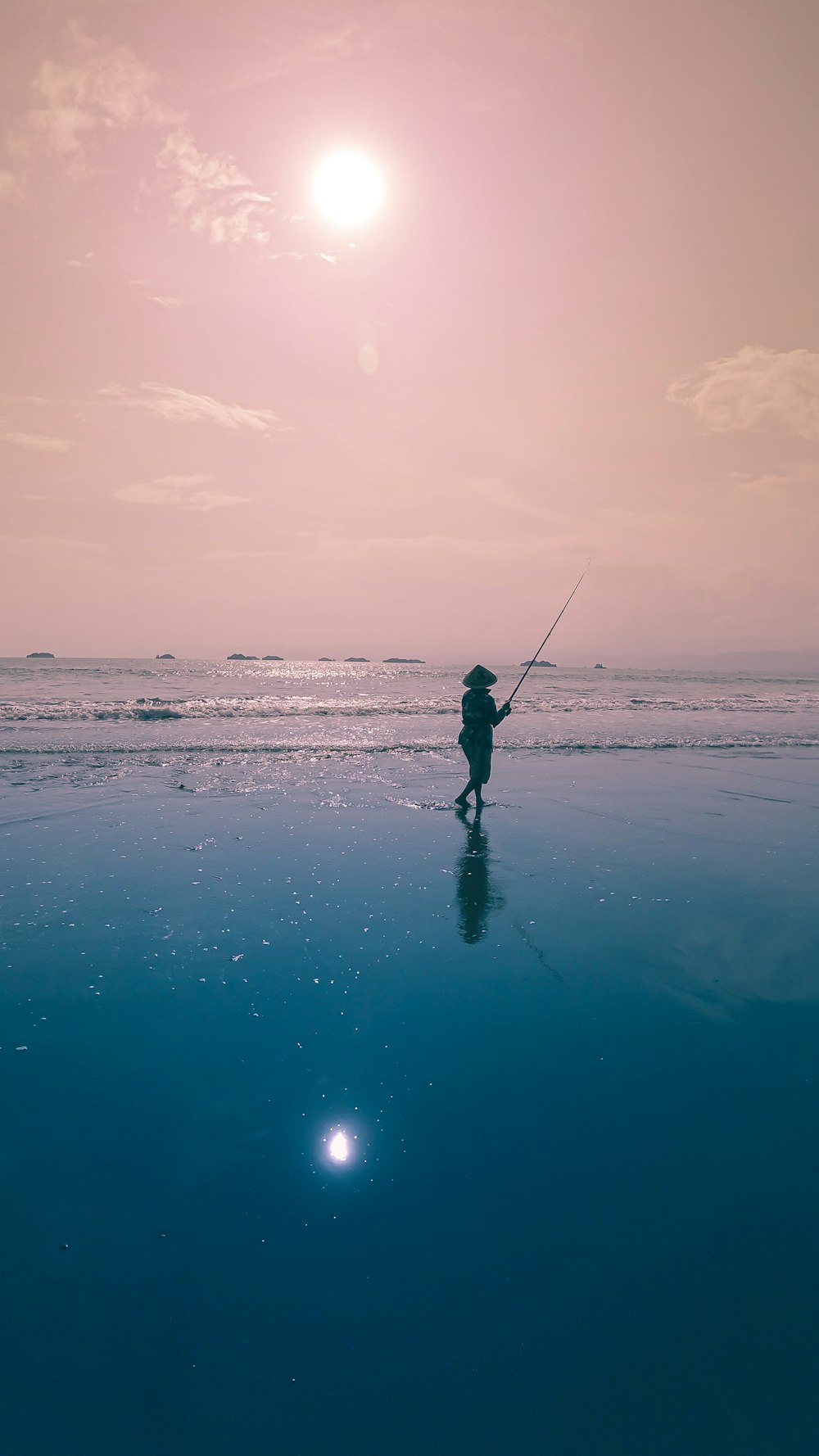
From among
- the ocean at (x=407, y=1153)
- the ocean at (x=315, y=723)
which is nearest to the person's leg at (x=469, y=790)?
the ocean at (x=407, y=1153)

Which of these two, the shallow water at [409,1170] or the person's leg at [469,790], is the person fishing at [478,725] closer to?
the person's leg at [469,790]

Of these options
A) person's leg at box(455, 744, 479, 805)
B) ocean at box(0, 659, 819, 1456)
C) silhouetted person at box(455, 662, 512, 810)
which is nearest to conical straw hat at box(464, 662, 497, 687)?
silhouetted person at box(455, 662, 512, 810)

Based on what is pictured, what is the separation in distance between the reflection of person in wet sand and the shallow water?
8 centimetres

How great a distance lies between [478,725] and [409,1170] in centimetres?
872

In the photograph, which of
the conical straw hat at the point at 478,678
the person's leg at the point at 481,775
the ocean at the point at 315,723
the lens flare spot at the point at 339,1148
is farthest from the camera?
the ocean at the point at 315,723

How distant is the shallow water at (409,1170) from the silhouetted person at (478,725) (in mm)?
4279

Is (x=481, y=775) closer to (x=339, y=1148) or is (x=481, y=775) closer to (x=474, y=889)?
(x=474, y=889)

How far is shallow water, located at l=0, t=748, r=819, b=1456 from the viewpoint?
230cm

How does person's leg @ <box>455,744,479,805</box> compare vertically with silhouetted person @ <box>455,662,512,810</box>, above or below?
below

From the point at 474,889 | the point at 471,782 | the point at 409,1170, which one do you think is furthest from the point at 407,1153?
the point at 471,782

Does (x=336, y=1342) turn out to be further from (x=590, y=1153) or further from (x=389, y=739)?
(x=389, y=739)

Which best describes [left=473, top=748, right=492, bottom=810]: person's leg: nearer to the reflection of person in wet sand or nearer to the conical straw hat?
the conical straw hat

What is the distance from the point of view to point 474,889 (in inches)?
294

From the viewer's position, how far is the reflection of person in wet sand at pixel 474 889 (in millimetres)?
6414
